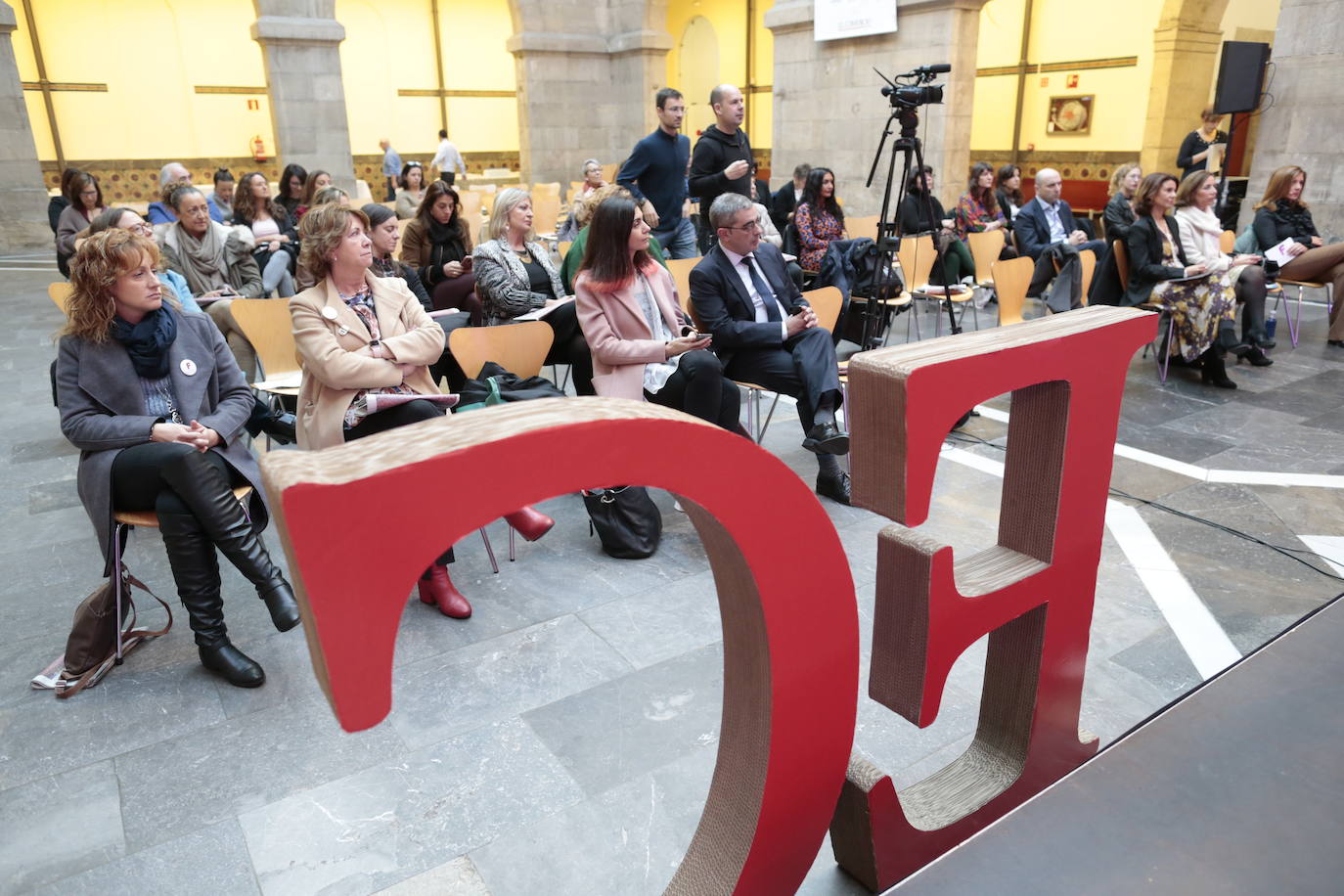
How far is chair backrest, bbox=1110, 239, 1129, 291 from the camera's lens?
5961 millimetres

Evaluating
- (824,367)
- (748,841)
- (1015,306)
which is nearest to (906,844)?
(748,841)

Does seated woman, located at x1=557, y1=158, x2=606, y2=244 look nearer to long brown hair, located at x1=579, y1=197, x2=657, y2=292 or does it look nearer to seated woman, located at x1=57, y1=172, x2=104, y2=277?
long brown hair, located at x1=579, y1=197, x2=657, y2=292

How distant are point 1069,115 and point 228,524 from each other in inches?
622

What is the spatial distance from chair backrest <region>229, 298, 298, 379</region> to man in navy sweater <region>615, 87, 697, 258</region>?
2455 mm

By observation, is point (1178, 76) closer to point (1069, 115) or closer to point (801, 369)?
point (1069, 115)

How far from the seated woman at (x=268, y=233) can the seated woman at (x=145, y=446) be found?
279 centimetres

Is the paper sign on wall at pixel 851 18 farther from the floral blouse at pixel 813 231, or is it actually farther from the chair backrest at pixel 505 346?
the chair backrest at pixel 505 346

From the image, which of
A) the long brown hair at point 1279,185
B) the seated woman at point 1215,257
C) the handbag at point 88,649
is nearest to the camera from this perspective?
the handbag at point 88,649

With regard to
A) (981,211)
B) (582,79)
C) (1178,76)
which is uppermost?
(582,79)

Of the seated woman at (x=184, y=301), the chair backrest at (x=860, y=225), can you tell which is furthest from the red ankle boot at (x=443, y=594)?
the chair backrest at (x=860, y=225)

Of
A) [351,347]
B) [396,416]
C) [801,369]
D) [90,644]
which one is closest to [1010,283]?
[801,369]

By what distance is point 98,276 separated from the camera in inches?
106

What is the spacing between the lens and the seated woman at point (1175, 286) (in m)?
5.70

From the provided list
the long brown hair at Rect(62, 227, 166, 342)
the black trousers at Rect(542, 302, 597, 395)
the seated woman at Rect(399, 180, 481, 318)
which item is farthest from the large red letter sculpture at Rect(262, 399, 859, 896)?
the seated woman at Rect(399, 180, 481, 318)
